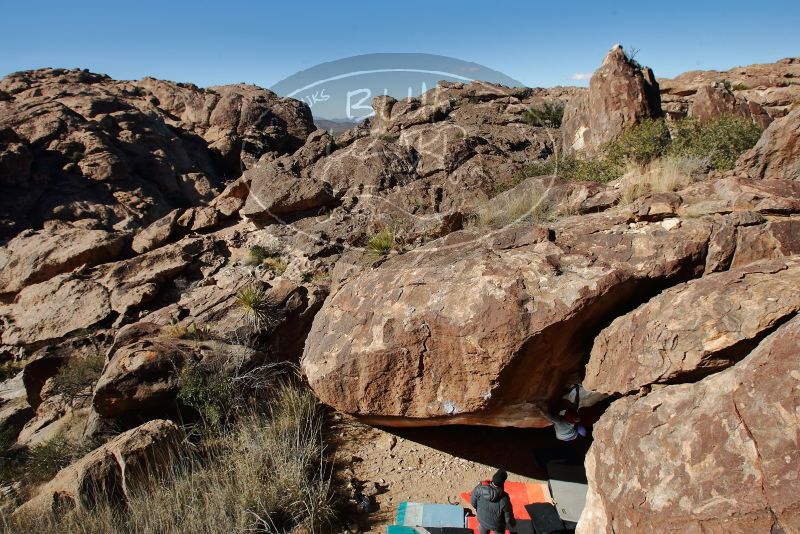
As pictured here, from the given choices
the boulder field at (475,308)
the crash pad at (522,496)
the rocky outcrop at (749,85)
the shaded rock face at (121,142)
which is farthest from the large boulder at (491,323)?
the shaded rock face at (121,142)

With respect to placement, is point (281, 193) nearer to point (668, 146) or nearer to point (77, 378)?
point (77, 378)

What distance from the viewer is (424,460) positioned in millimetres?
6035

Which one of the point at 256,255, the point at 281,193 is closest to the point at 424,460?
the point at 256,255

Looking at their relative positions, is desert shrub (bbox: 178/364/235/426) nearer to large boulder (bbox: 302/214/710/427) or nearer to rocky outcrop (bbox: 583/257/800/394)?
large boulder (bbox: 302/214/710/427)

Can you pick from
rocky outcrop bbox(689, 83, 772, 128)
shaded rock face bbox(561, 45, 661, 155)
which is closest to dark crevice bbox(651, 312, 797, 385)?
shaded rock face bbox(561, 45, 661, 155)

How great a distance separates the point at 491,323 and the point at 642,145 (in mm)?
7150

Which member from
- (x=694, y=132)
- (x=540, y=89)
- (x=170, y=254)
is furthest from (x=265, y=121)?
(x=694, y=132)

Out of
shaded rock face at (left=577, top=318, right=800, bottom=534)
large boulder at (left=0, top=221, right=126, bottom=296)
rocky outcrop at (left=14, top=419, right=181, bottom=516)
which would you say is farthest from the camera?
large boulder at (left=0, top=221, right=126, bottom=296)

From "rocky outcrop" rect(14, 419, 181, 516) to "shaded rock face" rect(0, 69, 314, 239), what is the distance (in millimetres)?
17035

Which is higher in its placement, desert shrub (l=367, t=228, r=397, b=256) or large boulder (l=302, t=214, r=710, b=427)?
desert shrub (l=367, t=228, r=397, b=256)

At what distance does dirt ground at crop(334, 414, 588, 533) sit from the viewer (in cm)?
555

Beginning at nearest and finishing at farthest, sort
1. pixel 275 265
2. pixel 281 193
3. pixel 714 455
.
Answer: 1. pixel 714 455
2. pixel 275 265
3. pixel 281 193

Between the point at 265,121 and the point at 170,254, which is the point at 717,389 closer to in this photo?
the point at 170,254

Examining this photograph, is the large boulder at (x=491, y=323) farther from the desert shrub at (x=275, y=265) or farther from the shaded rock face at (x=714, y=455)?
the desert shrub at (x=275, y=265)
